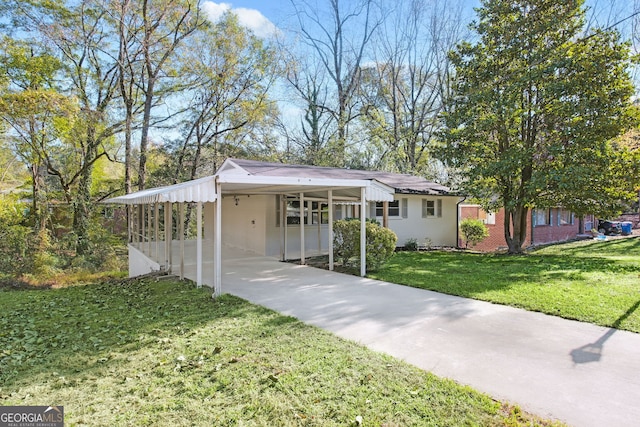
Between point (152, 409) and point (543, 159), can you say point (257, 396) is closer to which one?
point (152, 409)

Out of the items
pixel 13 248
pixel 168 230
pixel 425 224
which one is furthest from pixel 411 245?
pixel 13 248

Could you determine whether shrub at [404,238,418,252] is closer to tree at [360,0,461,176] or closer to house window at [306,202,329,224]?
house window at [306,202,329,224]

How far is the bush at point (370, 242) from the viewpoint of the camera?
934 centimetres

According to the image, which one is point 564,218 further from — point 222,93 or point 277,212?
point 222,93

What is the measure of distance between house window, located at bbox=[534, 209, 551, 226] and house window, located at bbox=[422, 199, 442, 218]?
628 cm

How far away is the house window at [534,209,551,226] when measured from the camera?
1939cm

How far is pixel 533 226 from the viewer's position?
19.1 m

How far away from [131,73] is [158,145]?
4.39 m

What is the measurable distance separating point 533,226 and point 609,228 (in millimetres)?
9016

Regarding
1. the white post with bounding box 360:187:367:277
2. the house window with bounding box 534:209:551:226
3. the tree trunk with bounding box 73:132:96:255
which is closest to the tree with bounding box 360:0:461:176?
the house window with bounding box 534:209:551:226

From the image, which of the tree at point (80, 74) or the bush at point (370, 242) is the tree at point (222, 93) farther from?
the bush at point (370, 242)

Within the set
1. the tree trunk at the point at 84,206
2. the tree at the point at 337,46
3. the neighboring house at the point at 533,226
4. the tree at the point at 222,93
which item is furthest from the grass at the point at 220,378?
the tree at the point at 337,46

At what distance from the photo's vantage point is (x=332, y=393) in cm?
325

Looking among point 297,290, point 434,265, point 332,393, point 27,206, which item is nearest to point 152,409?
point 332,393
